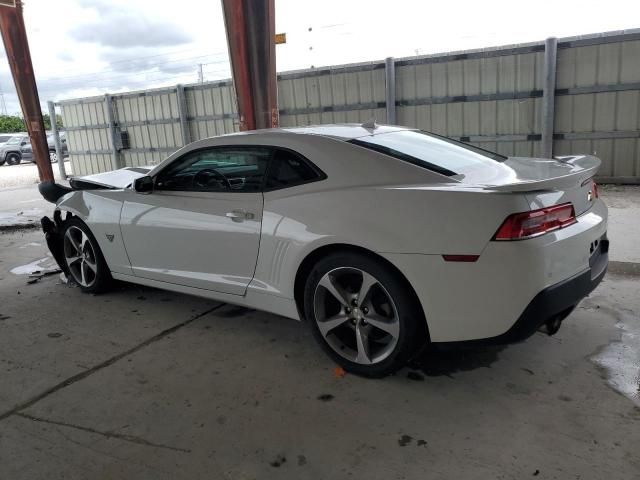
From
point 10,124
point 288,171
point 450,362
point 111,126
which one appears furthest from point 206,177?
point 10,124

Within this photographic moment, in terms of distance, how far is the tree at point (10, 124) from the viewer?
39781mm

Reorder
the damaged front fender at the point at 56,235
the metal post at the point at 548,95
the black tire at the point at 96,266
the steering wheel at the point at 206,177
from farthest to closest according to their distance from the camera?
the metal post at the point at 548,95 → the damaged front fender at the point at 56,235 → the black tire at the point at 96,266 → the steering wheel at the point at 206,177

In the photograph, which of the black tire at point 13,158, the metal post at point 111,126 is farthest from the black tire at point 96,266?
the black tire at point 13,158

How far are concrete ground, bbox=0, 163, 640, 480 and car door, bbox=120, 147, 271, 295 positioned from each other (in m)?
0.48

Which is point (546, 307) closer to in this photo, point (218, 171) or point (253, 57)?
point (218, 171)

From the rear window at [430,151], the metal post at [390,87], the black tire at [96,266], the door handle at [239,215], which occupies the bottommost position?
the black tire at [96,266]

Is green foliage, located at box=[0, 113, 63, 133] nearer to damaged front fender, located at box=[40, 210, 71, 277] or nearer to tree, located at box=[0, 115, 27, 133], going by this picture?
tree, located at box=[0, 115, 27, 133]

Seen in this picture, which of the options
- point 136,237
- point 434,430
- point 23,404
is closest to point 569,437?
point 434,430

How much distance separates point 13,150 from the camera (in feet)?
80.0

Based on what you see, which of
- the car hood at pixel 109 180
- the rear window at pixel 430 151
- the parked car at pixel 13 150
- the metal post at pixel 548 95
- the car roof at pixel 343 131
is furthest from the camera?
the parked car at pixel 13 150

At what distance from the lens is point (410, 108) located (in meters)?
10.1

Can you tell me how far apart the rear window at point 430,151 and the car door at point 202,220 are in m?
0.76

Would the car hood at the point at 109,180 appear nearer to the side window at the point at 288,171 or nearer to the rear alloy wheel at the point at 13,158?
the side window at the point at 288,171

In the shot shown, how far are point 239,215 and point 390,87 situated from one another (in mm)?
7546
